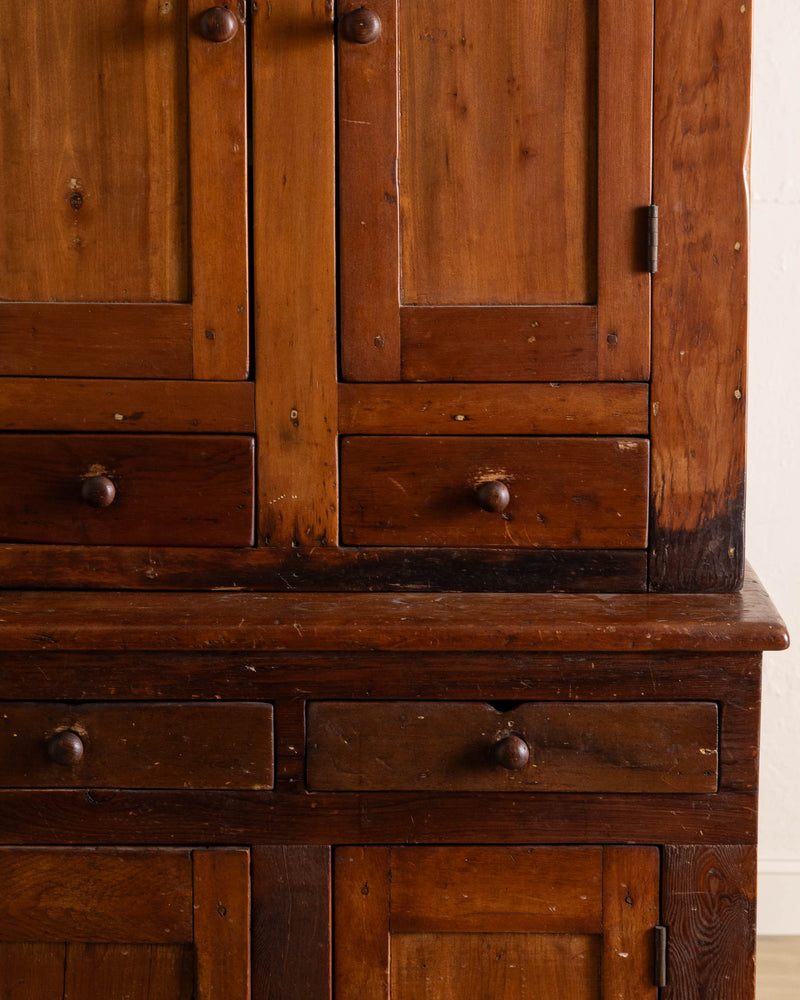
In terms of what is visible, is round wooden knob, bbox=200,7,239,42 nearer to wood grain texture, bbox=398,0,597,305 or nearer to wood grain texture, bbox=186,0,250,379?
wood grain texture, bbox=186,0,250,379

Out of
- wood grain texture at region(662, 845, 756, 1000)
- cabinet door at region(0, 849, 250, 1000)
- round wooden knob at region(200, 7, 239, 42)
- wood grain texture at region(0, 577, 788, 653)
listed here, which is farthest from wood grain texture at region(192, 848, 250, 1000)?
round wooden knob at region(200, 7, 239, 42)

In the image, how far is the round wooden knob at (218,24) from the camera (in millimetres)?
1193

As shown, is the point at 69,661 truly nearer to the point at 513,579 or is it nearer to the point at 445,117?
the point at 513,579

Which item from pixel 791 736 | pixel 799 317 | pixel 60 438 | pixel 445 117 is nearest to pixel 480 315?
pixel 445 117

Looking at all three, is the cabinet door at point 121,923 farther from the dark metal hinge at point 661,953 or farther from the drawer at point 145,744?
the dark metal hinge at point 661,953

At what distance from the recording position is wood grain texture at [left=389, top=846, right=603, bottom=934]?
118 centimetres

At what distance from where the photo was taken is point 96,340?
1.26 m

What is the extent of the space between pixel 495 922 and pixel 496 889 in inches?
1.6

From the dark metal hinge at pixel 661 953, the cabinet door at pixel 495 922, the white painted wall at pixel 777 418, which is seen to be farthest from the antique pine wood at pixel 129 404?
the white painted wall at pixel 777 418

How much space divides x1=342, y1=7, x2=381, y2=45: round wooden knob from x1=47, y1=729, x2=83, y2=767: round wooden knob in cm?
91

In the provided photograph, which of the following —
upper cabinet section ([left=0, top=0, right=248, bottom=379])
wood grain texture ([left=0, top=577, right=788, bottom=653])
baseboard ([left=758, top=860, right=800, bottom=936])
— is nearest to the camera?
wood grain texture ([left=0, top=577, right=788, bottom=653])

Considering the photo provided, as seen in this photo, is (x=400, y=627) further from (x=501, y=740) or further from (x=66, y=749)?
(x=66, y=749)

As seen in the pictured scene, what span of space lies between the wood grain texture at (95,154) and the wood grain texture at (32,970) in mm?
815

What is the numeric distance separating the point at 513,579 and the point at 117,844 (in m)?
0.59
